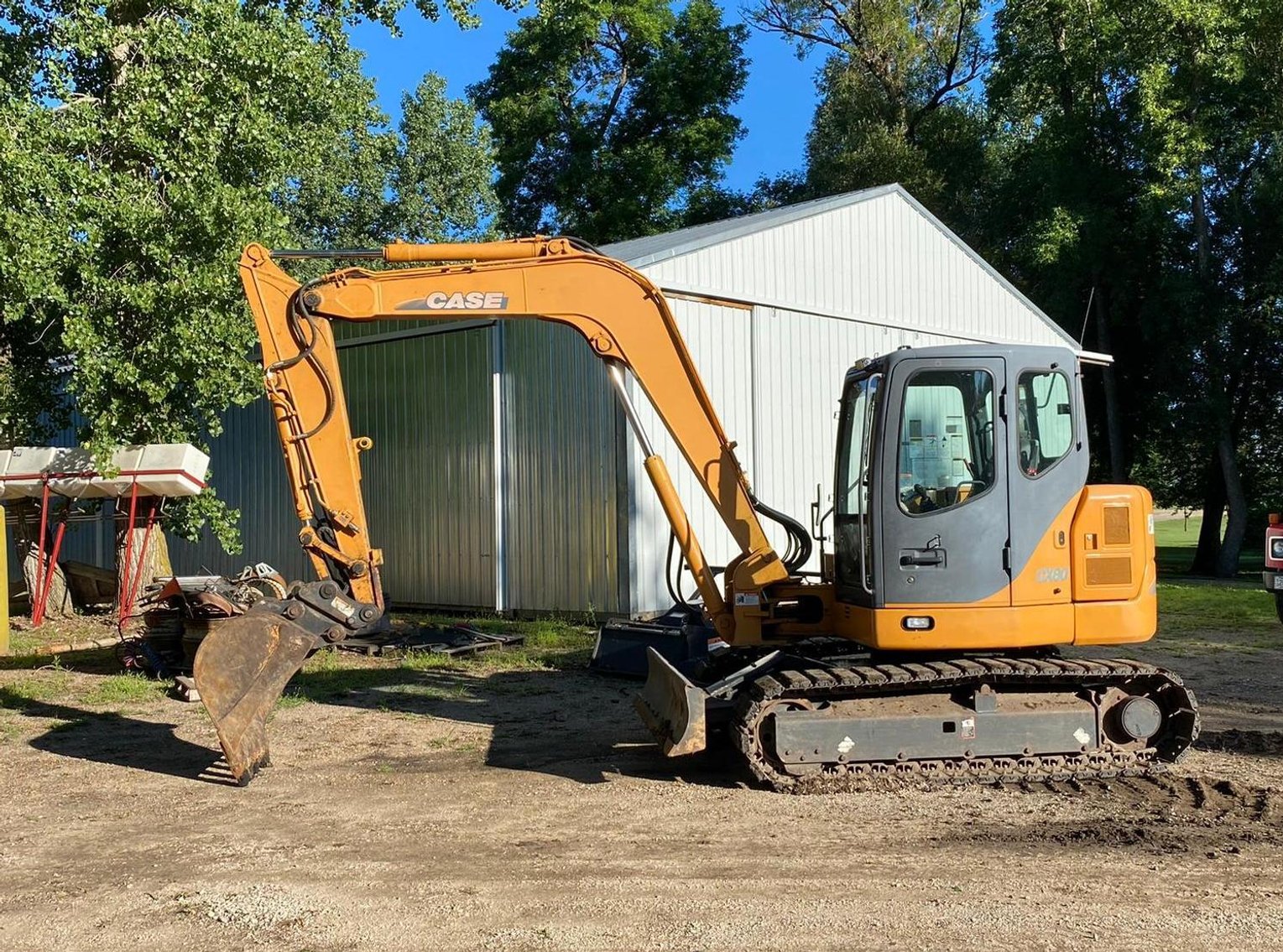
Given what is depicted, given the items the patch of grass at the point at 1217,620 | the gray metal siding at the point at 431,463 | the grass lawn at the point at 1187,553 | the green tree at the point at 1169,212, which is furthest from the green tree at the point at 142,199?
the green tree at the point at 1169,212

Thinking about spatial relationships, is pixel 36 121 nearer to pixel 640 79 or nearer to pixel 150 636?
pixel 150 636

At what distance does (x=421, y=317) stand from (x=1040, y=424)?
160 inches

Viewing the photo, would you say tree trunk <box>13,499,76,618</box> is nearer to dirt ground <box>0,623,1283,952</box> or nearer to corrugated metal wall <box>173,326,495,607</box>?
corrugated metal wall <box>173,326,495,607</box>

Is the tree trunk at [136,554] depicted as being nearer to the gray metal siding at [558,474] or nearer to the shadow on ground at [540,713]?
the gray metal siding at [558,474]

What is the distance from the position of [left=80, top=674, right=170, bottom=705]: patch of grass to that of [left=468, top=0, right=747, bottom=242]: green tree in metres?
28.8

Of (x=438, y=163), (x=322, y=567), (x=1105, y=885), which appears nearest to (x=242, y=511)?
(x=322, y=567)

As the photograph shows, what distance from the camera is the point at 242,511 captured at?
788 inches

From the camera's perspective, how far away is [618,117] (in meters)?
39.8

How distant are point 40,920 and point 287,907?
1086 mm

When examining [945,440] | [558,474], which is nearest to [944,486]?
[945,440]

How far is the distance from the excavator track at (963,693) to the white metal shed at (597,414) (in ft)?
25.0

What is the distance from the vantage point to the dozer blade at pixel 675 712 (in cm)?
708

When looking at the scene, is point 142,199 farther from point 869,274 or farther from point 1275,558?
point 1275,558

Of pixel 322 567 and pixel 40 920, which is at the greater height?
pixel 322 567
